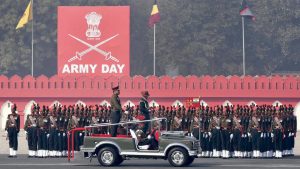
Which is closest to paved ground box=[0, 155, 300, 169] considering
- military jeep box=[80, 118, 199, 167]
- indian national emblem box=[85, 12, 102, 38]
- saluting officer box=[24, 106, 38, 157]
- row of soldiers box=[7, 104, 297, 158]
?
military jeep box=[80, 118, 199, 167]

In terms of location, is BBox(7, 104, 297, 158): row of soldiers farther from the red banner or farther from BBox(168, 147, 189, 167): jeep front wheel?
the red banner

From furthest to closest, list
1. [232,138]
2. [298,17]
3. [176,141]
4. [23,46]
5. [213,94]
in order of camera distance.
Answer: [298,17] → [23,46] → [213,94] → [232,138] → [176,141]

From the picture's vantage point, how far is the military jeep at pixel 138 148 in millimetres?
32219

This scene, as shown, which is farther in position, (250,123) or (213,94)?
(213,94)

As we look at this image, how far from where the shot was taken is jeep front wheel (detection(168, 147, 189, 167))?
3228cm

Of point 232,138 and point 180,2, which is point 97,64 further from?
point 180,2

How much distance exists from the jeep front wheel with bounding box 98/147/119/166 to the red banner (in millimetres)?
26754

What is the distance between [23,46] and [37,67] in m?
2.94

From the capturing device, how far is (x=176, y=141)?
32219 mm

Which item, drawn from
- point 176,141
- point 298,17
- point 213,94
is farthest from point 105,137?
point 298,17

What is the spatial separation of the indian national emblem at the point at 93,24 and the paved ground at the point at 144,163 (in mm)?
22905

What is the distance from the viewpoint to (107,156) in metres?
32.6

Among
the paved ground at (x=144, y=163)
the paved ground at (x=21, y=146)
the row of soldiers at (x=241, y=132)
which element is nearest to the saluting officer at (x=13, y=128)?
the paved ground at (x=144, y=163)

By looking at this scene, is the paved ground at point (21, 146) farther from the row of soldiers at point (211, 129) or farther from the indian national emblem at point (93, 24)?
the indian national emblem at point (93, 24)
